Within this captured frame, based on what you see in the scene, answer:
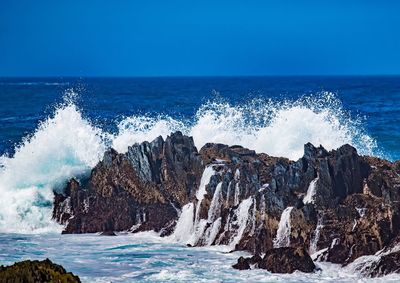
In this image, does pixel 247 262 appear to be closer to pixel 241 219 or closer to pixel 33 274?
pixel 241 219

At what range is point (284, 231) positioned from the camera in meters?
21.8

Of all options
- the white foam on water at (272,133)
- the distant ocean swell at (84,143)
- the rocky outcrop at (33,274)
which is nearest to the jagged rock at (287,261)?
the rocky outcrop at (33,274)

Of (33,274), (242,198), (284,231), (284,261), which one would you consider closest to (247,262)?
(284,261)

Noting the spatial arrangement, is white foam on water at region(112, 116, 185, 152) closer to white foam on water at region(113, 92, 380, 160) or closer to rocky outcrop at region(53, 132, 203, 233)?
white foam on water at region(113, 92, 380, 160)

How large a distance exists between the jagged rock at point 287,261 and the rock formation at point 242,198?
0.57 meters

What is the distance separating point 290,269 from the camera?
1981 centimetres

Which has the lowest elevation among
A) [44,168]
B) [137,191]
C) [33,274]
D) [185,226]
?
[33,274]

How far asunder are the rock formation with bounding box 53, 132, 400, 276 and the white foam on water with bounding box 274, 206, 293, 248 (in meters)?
0.03

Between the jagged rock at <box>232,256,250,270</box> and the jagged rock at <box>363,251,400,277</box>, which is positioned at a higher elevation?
the jagged rock at <box>363,251,400,277</box>

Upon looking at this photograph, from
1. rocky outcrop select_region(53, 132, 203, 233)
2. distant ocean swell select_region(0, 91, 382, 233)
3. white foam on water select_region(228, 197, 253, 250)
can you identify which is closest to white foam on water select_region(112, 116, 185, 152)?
distant ocean swell select_region(0, 91, 382, 233)

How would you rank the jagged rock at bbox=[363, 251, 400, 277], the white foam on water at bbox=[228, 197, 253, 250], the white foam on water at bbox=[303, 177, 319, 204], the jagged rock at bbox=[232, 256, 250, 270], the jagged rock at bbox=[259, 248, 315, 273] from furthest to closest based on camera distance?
the white foam on water at bbox=[228, 197, 253, 250]
the white foam on water at bbox=[303, 177, 319, 204]
the jagged rock at bbox=[232, 256, 250, 270]
the jagged rock at bbox=[259, 248, 315, 273]
the jagged rock at bbox=[363, 251, 400, 277]

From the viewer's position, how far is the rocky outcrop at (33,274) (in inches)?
403

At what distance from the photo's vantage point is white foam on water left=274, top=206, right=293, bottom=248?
2167 cm

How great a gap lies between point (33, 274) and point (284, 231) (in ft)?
40.6
